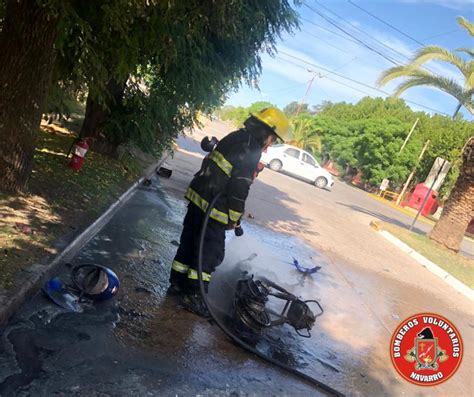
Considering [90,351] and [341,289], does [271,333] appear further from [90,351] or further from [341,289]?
[341,289]

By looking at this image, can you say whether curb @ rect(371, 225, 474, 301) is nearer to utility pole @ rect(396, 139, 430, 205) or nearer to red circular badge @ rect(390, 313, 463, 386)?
red circular badge @ rect(390, 313, 463, 386)

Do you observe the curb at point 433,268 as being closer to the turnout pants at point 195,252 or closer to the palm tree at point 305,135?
the turnout pants at point 195,252

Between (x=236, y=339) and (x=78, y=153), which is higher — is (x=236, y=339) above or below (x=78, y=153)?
below

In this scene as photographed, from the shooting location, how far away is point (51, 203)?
567 cm

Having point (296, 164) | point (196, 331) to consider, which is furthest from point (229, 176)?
point (296, 164)

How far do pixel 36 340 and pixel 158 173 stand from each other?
8.62 meters

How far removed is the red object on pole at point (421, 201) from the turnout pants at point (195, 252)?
104 feet

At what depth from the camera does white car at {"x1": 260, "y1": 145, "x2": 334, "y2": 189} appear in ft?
83.6

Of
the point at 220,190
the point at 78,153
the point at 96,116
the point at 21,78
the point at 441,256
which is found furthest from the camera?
the point at 441,256

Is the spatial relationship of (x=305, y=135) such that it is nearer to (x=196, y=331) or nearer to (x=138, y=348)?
(x=196, y=331)

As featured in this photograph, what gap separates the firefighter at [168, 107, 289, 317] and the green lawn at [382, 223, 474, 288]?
8082 mm

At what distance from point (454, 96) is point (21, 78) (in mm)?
15513

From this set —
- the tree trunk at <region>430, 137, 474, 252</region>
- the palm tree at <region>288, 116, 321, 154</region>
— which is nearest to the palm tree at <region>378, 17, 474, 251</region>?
the tree trunk at <region>430, 137, 474, 252</region>

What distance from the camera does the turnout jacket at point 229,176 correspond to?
446cm
